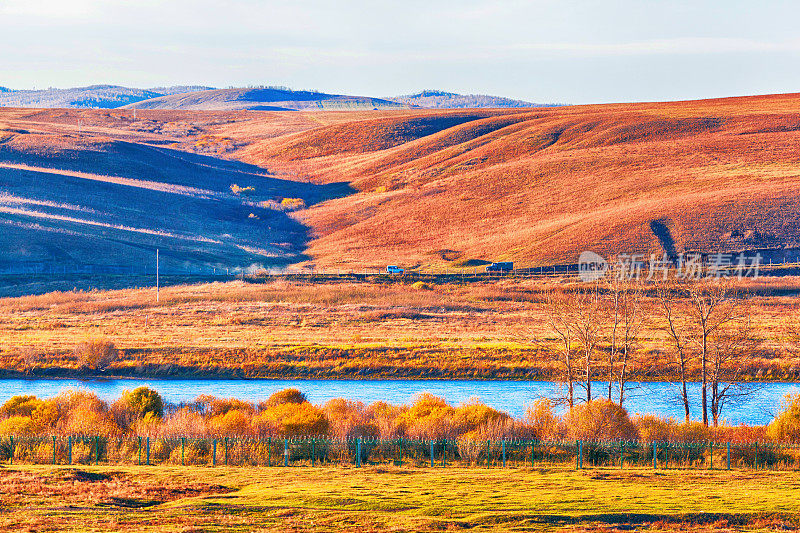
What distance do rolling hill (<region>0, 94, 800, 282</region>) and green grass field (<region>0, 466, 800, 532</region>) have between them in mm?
75392

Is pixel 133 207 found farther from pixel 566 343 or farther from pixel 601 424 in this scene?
pixel 601 424

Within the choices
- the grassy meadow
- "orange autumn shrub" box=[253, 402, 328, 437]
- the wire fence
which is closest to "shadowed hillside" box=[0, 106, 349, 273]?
the grassy meadow

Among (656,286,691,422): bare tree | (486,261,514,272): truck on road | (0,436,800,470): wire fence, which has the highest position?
(486,261,514,272): truck on road

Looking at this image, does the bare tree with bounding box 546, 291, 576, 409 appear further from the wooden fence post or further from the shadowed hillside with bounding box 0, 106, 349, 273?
the shadowed hillside with bounding box 0, 106, 349, 273

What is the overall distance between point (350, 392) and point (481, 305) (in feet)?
105

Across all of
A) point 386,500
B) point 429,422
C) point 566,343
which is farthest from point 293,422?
point 566,343

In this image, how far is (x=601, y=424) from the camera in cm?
3130

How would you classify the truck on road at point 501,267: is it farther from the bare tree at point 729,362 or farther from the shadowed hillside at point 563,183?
the bare tree at point 729,362

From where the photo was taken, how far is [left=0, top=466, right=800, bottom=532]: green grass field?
1927 centimetres

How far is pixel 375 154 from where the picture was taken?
176 meters

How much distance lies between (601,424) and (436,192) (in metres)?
109

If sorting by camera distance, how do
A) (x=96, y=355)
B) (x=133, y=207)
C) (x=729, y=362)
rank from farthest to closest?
(x=133, y=207), (x=96, y=355), (x=729, y=362)

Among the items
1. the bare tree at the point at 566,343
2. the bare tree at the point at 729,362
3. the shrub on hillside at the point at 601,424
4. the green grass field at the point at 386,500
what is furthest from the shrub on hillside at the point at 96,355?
the bare tree at the point at 729,362

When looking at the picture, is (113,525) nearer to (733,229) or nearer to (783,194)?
(733,229)
